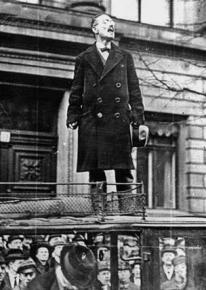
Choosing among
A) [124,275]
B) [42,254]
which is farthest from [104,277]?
[42,254]

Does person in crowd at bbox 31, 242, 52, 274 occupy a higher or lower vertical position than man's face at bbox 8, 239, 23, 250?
lower

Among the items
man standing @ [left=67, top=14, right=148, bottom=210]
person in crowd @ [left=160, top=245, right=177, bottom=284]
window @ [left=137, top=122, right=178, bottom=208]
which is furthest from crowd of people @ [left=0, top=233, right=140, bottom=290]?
window @ [left=137, top=122, right=178, bottom=208]

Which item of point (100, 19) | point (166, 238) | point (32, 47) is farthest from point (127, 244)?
point (32, 47)

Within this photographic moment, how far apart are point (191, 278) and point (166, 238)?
42cm

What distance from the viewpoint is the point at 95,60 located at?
5.58 meters

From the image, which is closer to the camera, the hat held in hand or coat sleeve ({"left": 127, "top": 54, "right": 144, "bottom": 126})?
the hat held in hand

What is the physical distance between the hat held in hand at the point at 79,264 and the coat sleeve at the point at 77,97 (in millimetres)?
1499

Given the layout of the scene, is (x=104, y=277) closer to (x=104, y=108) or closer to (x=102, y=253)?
(x=102, y=253)

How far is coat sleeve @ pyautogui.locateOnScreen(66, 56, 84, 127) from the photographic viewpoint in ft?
18.3

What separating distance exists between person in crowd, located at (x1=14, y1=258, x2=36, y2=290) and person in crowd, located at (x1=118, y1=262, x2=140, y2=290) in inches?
28.0

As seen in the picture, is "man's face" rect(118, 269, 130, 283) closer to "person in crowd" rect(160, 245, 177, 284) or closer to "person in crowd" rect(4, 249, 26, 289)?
"person in crowd" rect(160, 245, 177, 284)

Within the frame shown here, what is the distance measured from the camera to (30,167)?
7.65m

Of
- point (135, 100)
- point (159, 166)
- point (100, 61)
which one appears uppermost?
point (100, 61)

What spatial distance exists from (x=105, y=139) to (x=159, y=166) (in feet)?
9.09
